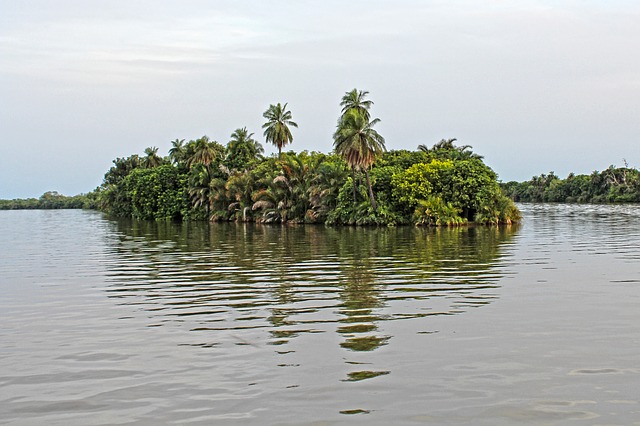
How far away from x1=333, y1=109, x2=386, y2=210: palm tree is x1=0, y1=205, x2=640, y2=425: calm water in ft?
106

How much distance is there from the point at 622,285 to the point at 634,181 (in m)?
121

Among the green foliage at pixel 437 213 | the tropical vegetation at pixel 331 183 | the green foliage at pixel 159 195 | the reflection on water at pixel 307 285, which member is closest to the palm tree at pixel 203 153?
the tropical vegetation at pixel 331 183

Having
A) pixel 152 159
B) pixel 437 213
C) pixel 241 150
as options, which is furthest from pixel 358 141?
pixel 152 159

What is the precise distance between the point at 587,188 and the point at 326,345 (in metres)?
144

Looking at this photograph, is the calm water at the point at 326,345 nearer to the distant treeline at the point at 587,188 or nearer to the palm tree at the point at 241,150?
the palm tree at the point at 241,150

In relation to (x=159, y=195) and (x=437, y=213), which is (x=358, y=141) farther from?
(x=159, y=195)

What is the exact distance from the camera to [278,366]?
982 centimetres

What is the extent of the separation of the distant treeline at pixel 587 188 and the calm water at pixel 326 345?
112m

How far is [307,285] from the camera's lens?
19359 mm

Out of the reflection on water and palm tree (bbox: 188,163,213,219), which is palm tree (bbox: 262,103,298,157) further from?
the reflection on water

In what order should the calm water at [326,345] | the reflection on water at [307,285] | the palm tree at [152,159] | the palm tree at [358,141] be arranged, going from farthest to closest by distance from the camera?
1. the palm tree at [152,159]
2. the palm tree at [358,141]
3. the reflection on water at [307,285]
4. the calm water at [326,345]

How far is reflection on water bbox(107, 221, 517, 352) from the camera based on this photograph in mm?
13602

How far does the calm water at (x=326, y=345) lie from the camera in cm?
789

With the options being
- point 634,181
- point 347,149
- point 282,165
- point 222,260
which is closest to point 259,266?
point 222,260
